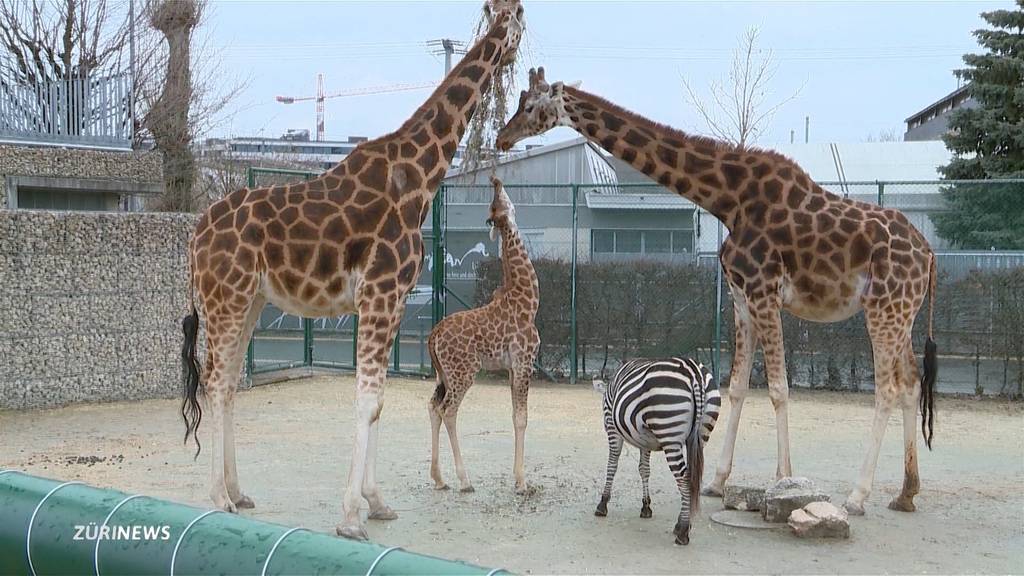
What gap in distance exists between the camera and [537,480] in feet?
26.3

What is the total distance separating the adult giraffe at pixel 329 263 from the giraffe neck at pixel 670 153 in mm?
1596

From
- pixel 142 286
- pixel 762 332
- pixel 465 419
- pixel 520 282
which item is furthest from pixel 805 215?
pixel 142 286

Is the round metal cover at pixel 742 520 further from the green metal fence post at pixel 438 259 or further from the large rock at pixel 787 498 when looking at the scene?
the green metal fence post at pixel 438 259

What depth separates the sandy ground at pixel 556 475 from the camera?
6051mm

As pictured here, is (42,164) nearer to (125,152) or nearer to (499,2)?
(125,152)

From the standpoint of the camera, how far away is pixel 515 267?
8109 millimetres

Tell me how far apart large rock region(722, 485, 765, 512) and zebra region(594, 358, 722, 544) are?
79cm

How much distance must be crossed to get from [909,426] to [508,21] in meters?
4.37

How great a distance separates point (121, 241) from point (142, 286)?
0.62 metres

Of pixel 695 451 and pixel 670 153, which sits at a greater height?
pixel 670 153

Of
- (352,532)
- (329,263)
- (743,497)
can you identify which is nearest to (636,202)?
(743,497)

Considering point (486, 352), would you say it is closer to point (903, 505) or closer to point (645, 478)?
point (645, 478)

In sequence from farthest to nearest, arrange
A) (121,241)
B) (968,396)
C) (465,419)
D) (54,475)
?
(968,396), (121,241), (465,419), (54,475)

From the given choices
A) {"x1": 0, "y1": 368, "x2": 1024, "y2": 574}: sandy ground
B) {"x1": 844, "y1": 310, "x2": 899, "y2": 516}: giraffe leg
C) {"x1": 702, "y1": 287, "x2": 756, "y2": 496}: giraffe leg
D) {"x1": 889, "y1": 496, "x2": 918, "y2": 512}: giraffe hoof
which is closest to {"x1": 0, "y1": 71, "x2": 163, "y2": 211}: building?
{"x1": 0, "y1": 368, "x2": 1024, "y2": 574}: sandy ground
